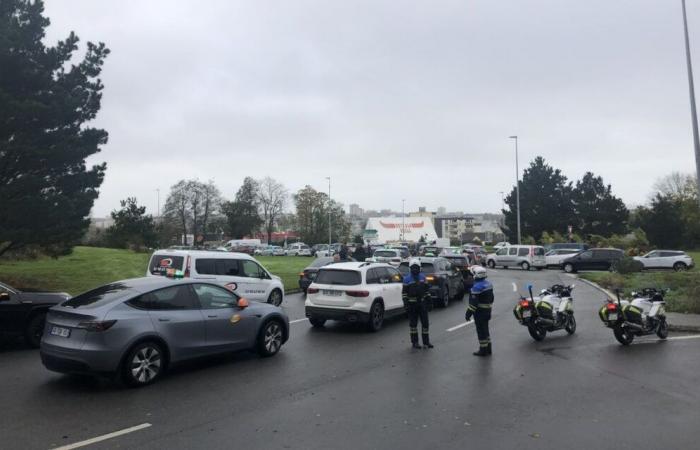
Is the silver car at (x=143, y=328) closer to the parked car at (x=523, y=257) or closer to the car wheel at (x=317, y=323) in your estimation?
the car wheel at (x=317, y=323)

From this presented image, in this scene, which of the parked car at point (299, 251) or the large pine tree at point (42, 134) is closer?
the large pine tree at point (42, 134)

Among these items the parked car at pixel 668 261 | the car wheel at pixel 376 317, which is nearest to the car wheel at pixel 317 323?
the car wheel at pixel 376 317

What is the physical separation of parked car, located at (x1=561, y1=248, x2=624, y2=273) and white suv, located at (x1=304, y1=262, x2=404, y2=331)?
88.3 ft

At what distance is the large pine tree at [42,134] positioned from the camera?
51.5 feet

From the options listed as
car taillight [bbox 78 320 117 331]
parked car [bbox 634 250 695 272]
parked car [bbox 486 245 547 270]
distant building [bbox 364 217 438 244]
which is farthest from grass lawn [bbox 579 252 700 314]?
distant building [bbox 364 217 438 244]

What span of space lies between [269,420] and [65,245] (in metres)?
16.1

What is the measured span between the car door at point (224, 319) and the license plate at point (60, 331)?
6.14 feet

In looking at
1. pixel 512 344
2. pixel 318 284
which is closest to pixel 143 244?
pixel 318 284

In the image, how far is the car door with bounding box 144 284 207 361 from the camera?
745cm

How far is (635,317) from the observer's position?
10.3 meters

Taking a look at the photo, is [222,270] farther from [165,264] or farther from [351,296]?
[351,296]

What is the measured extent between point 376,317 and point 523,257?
29331mm

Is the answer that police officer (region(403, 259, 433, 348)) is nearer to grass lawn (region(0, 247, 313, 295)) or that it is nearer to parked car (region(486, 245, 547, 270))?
grass lawn (region(0, 247, 313, 295))

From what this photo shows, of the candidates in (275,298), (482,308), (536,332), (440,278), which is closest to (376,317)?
(482,308)
